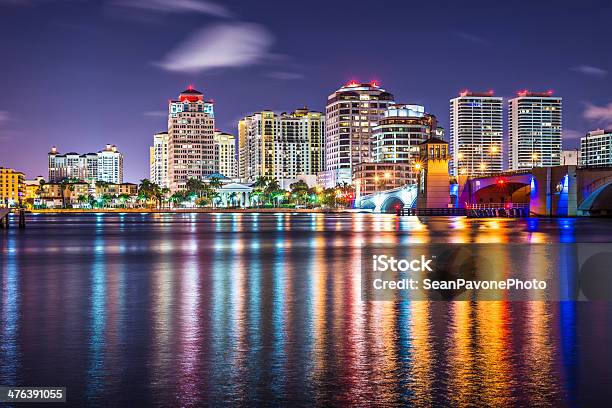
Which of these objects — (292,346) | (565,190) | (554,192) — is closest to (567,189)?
(565,190)

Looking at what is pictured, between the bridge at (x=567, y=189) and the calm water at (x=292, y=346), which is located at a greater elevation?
the bridge at (x=567, y=189)

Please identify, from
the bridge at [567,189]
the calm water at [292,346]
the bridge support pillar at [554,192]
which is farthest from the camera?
the bridge support pillar at [554,192]

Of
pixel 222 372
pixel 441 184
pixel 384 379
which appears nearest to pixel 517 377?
pixel 384 379

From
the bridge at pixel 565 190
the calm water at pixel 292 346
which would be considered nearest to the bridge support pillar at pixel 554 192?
the bridge at pixel 565 190

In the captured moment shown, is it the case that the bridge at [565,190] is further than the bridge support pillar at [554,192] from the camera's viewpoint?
No

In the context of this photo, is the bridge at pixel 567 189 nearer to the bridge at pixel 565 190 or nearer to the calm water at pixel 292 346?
the bridge at pixel 565 190

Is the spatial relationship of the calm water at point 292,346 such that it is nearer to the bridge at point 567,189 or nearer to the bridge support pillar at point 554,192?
the bridge at point 567,189

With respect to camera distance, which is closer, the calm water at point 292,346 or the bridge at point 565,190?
the calm water at point 292,346

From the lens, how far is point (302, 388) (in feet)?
38.1

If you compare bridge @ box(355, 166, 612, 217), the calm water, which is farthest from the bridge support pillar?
the calm water

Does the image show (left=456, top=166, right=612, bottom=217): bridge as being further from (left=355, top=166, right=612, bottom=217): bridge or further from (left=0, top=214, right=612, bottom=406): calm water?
(left=0, top=214, right=612, bottom=406): calm water

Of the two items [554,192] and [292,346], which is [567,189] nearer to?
[554,192]

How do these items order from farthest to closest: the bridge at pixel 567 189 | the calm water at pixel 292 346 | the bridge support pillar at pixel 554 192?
the bridge support pillar at pixel 554 192
the bridge at pixel 567 189
the calm water at pixel 292 346

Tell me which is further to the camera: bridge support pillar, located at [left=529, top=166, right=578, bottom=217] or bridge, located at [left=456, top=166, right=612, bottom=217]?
bridge support pillar, located at [left=529, top=166, right=578, bottom=217]
